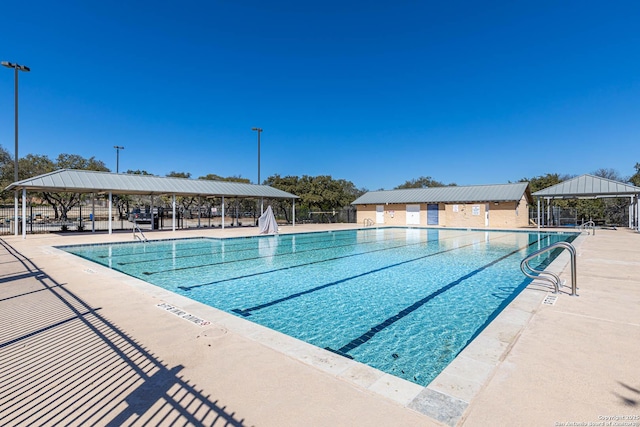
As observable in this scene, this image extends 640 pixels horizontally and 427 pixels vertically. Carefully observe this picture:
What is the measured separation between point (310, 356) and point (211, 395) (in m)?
0.96

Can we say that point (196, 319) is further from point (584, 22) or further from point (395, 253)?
point (584, 22)

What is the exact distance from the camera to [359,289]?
6.56 meters

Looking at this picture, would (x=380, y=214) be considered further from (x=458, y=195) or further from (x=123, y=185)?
(x=123, y=185)

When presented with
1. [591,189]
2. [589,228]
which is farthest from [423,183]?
[591,189]

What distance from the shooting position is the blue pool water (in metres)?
4.01

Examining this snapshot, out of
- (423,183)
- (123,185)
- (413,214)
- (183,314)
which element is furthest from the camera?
(423,183)

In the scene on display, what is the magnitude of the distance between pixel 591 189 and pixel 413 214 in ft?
38.2

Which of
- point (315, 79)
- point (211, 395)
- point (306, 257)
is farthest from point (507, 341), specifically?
point (315, 79)

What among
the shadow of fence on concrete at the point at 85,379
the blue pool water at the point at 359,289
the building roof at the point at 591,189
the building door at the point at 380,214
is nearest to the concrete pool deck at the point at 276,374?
the shadow of fence on concrete at the point at 85,379

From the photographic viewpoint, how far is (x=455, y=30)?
783 inches

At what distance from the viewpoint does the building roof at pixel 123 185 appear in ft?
45.9

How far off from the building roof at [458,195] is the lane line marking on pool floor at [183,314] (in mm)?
23526

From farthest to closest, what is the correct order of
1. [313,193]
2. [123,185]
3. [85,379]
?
[313,193] → [123,185] → [85,379]

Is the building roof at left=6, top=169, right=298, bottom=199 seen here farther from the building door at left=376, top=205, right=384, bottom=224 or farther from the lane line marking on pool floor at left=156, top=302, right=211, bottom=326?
the lane line marking on pool floor at left=156, top=302, right=211, bottom=326
